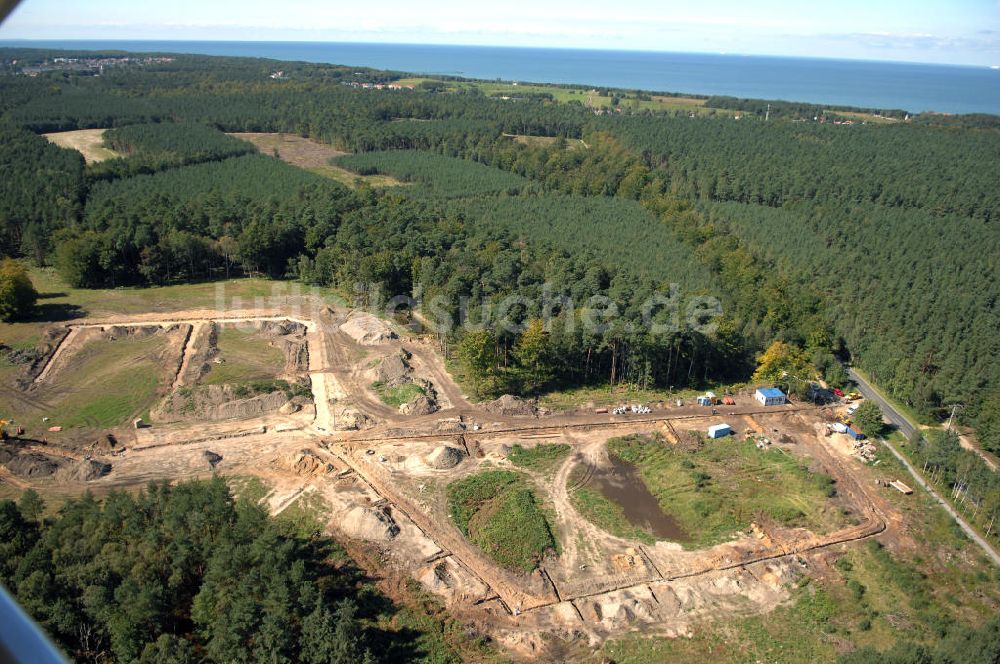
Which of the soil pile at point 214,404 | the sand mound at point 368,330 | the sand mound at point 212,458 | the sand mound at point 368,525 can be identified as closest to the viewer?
the sand mound at point 368,525

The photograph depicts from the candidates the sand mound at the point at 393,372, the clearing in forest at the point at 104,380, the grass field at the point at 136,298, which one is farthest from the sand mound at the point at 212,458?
the grass field at the point at 136,298

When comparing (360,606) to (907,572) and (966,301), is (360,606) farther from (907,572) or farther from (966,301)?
(966,301)

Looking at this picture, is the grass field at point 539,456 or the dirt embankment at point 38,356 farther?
the dirt embankment at point 38,356

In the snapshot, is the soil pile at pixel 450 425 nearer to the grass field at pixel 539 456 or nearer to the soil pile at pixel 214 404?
the grass field at pixel 539 456

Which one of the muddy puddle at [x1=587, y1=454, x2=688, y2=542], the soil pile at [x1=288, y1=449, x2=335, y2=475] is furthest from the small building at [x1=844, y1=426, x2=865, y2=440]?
the soil pile at [x1=288, y1=449, x2=335, y2=475]

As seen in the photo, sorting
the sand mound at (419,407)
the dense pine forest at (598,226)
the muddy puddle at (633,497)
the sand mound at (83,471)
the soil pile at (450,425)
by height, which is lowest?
the sand mound at (83,471)

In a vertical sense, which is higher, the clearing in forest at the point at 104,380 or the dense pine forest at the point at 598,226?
the dense pine forest at the point at 598,226

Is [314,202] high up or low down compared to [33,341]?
up

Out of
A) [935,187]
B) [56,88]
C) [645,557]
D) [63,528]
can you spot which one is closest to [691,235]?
[935,187]
